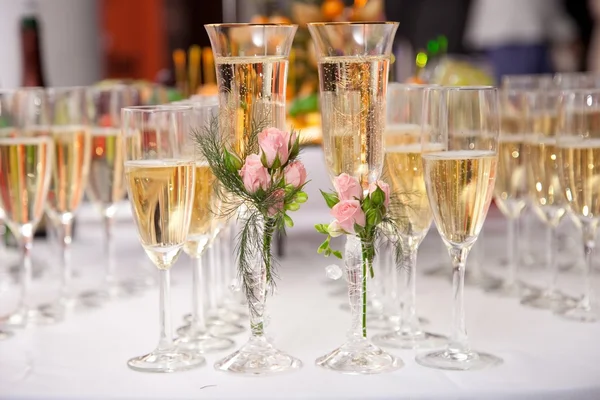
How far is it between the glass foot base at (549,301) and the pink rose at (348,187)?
1.91ft

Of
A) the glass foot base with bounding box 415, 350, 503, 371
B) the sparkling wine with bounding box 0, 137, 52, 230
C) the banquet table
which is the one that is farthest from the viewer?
the sparkling wine with bounding box 0, 137, 52, 230

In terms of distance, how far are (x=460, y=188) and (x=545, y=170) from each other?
506 mm

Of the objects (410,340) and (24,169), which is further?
(24,169)

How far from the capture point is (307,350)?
1.48 meters

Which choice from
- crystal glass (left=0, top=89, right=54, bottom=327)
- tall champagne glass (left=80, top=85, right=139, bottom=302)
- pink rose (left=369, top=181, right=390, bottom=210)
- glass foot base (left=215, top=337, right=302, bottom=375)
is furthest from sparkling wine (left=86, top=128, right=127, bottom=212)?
pink rose (left=369, top=181, right=390, bottom=210)

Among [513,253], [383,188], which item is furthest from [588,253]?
[383,188]

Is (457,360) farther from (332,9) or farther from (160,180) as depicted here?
(332,9)

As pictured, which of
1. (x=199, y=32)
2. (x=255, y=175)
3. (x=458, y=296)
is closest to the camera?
(x=255, y=175)

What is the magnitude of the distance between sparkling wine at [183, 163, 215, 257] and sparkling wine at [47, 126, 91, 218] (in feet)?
1.39

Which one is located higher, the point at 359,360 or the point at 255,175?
the point at 255,175

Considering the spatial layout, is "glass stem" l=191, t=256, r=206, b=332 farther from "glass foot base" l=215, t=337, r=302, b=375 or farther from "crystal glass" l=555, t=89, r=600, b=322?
"crystal glass" l=555, t=89, r=600, b=322

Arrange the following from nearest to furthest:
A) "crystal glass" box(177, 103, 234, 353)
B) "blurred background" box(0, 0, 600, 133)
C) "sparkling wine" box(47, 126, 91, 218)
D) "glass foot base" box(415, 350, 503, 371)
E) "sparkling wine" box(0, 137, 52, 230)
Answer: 1. "glass foot base" box(415, 350, 503, 371)
2. "crystal glass" box(177, 103, 234, 353)
3. "sparkling wine" box(0, 137, 52, 230)
4. "sparkling wine" box(47, 126, 91, 218)
5. "blurred background" box(0, 0, 600, 133)

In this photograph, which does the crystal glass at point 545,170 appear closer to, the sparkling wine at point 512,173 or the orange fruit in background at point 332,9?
the sparkling wine at point 512,173

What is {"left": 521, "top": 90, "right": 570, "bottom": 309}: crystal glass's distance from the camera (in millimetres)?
1816
